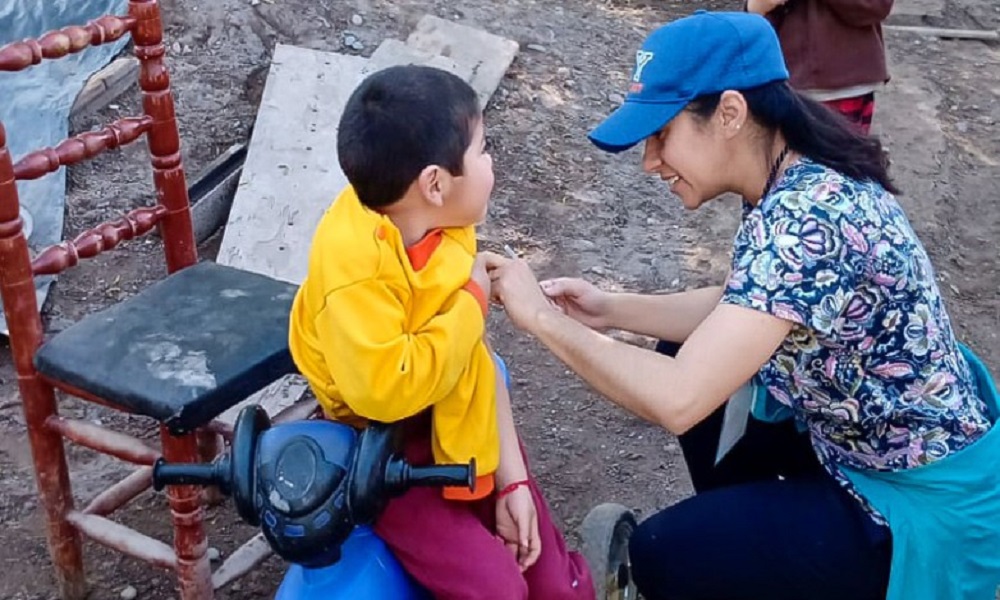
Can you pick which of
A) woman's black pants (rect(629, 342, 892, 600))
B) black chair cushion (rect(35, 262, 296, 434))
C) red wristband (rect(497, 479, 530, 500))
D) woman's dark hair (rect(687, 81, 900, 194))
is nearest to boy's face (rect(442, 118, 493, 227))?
woman's dark hair (rect(687, 81, 900, 194))

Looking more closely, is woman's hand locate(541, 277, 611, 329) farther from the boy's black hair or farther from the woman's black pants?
the boy's black hair

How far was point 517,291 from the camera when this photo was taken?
7.63 ft

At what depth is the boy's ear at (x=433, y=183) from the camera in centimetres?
207

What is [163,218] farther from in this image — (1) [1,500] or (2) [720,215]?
(2) [720,215]

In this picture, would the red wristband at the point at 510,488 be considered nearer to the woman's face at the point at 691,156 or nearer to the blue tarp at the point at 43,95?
the woman's face at the point at 691,156

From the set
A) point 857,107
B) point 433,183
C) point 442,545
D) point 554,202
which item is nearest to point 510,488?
point 442,545

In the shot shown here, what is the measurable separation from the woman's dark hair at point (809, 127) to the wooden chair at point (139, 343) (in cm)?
110

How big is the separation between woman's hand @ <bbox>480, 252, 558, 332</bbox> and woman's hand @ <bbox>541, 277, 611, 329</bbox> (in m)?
0.39

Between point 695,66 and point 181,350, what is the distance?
121cm

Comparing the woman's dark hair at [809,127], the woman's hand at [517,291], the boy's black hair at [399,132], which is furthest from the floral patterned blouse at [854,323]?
the boy's black hair at [399,132]

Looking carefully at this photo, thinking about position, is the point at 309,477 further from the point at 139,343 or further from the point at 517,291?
the point at 139,343

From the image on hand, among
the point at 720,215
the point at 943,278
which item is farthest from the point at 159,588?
the point at 943,278

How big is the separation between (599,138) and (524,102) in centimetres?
331

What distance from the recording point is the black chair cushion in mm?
2535
